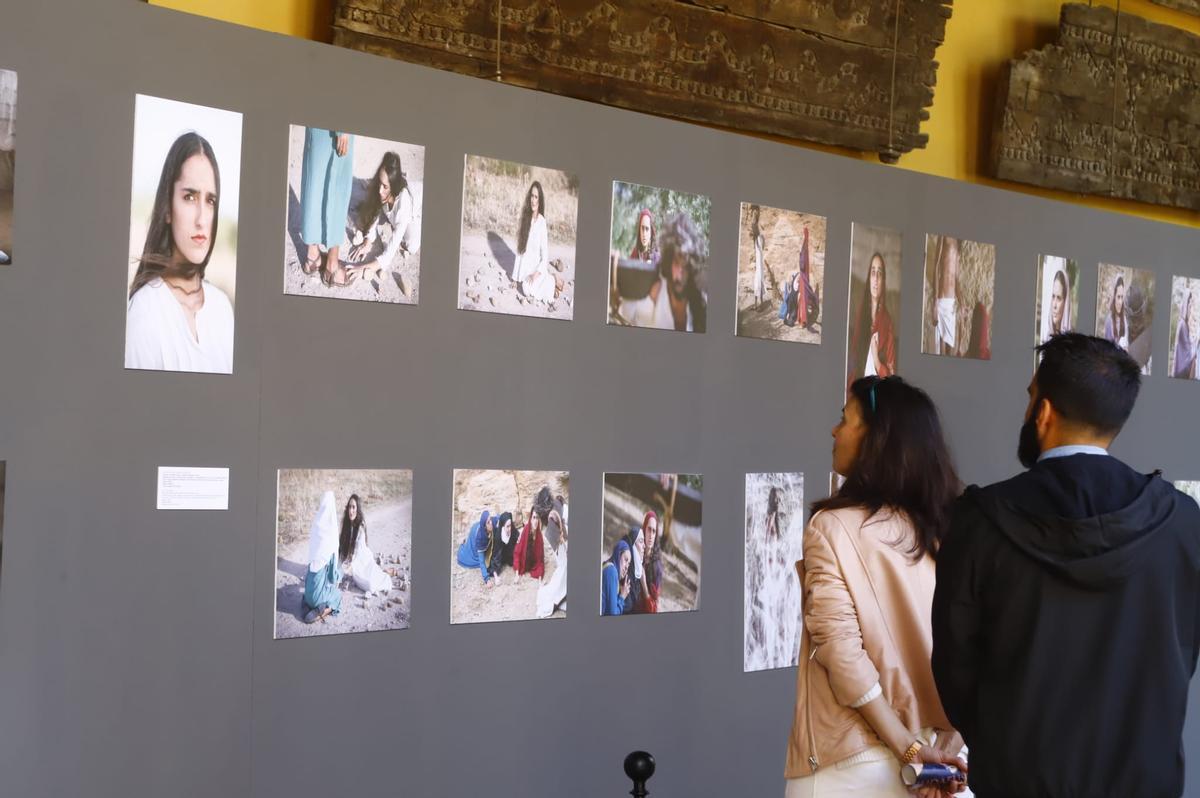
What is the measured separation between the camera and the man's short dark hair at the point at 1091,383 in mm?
3391

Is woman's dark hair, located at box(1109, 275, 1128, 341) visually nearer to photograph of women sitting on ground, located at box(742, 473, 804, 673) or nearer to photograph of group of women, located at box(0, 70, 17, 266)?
photograph of women sitting on ground, located at box(742, 473, 804, 673)

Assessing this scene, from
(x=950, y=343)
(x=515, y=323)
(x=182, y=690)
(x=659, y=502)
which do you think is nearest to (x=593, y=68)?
(x=515, y=323)

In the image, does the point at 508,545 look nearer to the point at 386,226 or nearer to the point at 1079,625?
the point at 386,226

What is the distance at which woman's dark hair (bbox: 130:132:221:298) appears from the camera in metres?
4.42

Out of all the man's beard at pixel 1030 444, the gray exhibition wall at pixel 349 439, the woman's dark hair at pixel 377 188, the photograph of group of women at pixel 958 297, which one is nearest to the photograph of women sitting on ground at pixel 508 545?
the gray exhibition wall at pixel 349 439

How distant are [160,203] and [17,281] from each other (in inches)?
22.6

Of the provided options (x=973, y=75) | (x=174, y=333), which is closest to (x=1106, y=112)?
(x=973, y=75)

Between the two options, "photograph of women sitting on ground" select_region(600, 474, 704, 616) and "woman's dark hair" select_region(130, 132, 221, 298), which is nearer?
"woman's dark hair" select_region(130, 132, 221, 298)

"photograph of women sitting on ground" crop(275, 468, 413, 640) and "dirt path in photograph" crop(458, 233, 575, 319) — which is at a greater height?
"dirt path in photograph" crop(458, 233, 575, 319)

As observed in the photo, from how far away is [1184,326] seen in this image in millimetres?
→ 8750

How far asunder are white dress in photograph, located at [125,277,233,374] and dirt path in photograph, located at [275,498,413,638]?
82 cm

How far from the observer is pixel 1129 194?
8.77 m

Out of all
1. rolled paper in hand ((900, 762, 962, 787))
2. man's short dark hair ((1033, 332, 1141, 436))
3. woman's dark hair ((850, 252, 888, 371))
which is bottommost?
rolled paper in hand ((900, 762, 962, 787))

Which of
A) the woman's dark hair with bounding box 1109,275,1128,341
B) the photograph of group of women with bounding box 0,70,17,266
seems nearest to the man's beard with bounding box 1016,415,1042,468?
the photograph of group of women with bounding box 0,70,17,266
